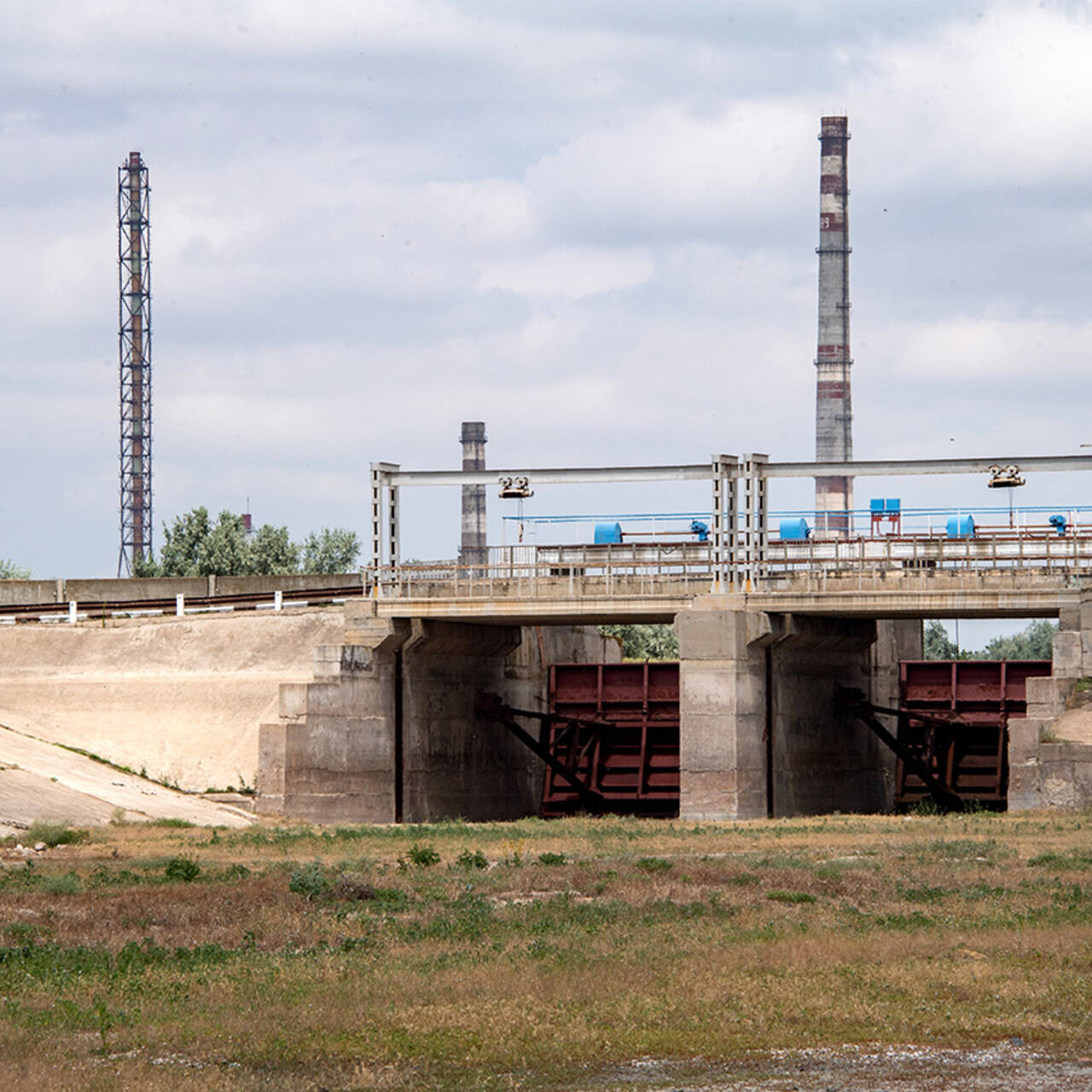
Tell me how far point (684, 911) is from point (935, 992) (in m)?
6.85

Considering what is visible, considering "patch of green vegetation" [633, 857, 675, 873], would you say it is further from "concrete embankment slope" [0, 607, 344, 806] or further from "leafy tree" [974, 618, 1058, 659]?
"leafy tree" [974, 618, 1058, 659]

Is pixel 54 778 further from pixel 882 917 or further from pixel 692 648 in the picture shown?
pixel 882 917

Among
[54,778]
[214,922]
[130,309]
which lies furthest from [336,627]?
[130,309]

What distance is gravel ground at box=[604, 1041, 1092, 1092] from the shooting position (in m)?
16.2

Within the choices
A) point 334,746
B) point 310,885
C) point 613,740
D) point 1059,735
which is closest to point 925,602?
point 1059,735

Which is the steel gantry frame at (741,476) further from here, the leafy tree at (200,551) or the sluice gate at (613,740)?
the leafy tree at (200,551)

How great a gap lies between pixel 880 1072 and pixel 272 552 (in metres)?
92.9

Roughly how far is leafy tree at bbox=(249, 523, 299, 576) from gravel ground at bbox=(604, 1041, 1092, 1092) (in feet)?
295

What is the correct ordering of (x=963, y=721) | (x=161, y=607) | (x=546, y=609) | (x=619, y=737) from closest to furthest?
(x=546, y=609) → (x=963, y=721) → (x=619, y=737) → (x=161, y=607)

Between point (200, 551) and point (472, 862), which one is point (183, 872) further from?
point (200, 551)

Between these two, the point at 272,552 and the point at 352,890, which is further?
the point at 272,552

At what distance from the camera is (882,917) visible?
26.3m

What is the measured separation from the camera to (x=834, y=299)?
12456 cm

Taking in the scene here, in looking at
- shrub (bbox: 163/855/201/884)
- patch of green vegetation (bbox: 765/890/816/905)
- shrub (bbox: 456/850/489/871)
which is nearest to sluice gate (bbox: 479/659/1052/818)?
shrub (bbox: 456/850/489/871)
